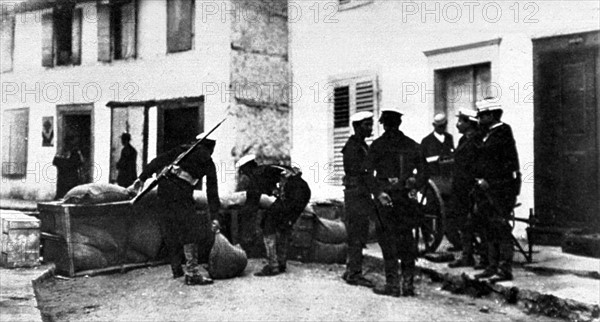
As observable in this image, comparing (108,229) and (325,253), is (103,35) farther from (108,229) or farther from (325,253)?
(325,253)

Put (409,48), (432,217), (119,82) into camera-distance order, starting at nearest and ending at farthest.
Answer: (119,82) < (432,217) < (409,48)

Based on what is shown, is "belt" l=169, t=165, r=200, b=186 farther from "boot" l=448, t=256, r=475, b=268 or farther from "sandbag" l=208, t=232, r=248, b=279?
"boot" l=448, t=256, r=475, b=268

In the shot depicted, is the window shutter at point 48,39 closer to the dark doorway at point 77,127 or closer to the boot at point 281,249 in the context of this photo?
the dark doorway at point 77,127

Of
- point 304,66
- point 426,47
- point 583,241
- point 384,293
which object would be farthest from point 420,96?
point 384,293

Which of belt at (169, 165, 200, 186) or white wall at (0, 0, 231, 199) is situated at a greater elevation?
white wall at (0, 0, 231, 199)

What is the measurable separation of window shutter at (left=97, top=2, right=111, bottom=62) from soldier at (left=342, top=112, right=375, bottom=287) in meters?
2.31

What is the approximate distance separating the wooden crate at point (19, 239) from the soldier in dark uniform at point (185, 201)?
3.75 feet

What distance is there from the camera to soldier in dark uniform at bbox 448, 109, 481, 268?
6426 mm

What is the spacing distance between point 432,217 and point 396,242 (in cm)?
134

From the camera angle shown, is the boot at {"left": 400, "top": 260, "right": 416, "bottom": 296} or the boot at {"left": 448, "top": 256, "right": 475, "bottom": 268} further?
the boot at {"left": 448, "top": 256, "right": 475, "bottom": 268}

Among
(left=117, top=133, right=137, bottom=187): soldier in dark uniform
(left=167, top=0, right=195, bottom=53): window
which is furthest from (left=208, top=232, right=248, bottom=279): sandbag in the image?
(left=167, top=0, right=195, bottom=53): window

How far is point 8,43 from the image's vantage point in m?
5.22

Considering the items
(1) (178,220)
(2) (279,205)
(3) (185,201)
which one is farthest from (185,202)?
(2) (279,205)

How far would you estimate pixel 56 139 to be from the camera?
5836 millimetres
